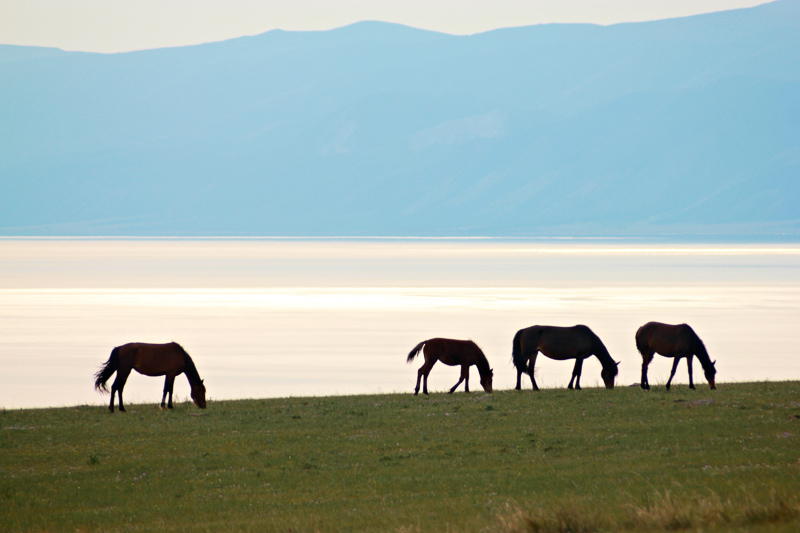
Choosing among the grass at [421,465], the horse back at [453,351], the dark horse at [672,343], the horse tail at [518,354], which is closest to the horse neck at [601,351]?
the dark horse at [672,343]

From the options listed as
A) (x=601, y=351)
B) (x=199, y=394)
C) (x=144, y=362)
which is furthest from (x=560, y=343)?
(x=144, y=362)

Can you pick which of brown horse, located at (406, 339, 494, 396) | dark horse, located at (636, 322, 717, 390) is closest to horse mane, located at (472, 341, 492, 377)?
brown horse, located at (406, 339, 494, 396)

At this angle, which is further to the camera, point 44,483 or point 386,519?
point 44,483

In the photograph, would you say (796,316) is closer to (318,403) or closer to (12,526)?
(318,403)

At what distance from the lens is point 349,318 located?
65750 mm

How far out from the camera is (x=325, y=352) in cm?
4931

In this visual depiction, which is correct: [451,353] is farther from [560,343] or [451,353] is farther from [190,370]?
[190,370]

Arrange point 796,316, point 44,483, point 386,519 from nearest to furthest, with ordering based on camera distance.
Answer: point 386,519 → point 44,483 → point 796,316

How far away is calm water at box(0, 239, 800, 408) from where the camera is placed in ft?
136

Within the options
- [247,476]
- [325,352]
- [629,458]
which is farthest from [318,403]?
[325,352]

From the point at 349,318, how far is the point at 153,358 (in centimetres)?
4173

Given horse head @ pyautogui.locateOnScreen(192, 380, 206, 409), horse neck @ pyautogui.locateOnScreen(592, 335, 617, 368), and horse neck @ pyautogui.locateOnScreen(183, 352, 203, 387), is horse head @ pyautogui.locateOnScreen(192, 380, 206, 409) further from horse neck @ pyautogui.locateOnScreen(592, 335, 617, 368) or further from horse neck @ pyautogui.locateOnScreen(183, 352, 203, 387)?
horse neck @ pyautogui.locateOnScreen(592, 335, 617, 368)

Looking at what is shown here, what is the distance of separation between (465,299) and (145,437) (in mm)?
57860

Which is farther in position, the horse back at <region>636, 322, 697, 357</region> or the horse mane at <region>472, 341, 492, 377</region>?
the horse mane at <region>472, 341, 492, 377</region>
